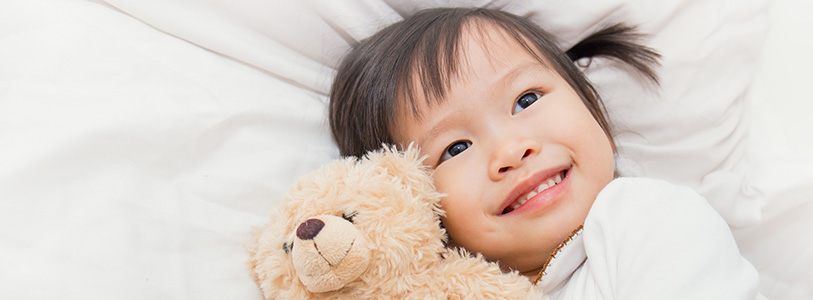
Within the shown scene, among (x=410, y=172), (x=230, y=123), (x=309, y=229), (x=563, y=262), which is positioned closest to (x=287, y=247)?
(x=309, y=229)

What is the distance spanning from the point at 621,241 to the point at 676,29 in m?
0.62

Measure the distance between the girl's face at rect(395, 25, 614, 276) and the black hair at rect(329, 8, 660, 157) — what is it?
31 mm

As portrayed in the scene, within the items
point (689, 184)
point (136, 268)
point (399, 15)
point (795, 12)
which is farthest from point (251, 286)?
point (795, 12)

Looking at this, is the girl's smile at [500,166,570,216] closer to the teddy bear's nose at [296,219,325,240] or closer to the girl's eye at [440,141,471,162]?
the girl's eye at [440,141,471,162]

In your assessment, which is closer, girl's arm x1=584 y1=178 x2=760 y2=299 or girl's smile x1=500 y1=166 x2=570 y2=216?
girl's arm x1=584 y1=178 x2=760 y2=299

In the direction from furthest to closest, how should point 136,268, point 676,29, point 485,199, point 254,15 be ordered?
point 676,29
point 254,15
point 485,199
point 136,268

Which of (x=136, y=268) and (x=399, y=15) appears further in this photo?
(x=399, y=15)

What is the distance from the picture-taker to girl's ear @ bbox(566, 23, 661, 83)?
1.22 meters

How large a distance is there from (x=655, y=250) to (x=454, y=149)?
0.36m

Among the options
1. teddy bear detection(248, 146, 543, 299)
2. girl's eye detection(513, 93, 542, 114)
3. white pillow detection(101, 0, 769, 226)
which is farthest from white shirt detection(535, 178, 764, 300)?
white pillow detection(101, 0, 769, 226)

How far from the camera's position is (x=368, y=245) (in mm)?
751

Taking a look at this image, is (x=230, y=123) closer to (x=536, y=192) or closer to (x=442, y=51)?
(x=442, y=51)

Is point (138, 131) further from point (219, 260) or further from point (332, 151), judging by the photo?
point (332, 151)

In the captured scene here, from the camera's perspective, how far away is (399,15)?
4.17 ft
